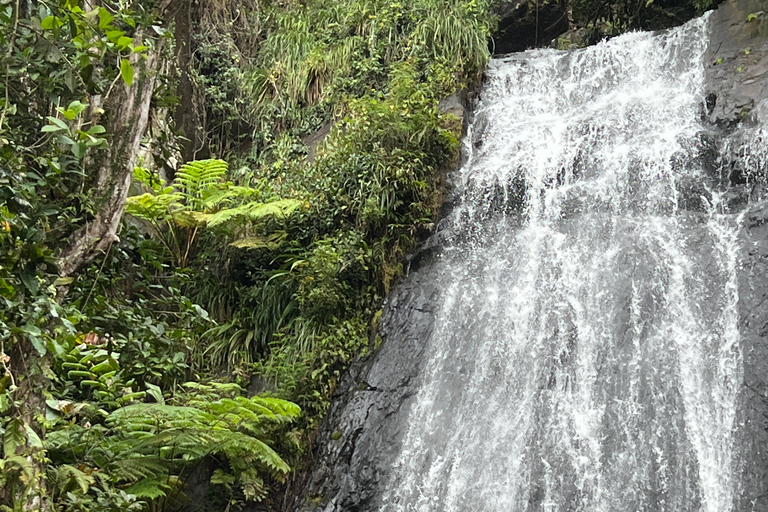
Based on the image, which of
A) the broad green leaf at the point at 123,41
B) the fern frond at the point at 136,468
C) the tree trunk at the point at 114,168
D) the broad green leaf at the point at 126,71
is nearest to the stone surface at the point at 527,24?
the fern frond at the point at 136,468

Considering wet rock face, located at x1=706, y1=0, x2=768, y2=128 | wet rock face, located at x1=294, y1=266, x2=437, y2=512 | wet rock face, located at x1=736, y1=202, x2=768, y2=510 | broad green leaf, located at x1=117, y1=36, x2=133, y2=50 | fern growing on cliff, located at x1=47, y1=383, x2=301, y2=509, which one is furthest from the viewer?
wet rock face, located at x1=706, y1=0, x2=768, y2=128

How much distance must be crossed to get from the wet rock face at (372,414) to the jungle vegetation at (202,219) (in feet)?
0.69

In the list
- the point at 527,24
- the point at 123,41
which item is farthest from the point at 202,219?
the point at 527,24

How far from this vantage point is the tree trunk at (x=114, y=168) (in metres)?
3.56

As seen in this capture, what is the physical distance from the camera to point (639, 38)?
36.1 feet

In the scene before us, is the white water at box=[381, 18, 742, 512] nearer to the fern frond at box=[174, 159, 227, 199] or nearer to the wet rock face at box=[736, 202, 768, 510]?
the wet rock face at box=[736, 202, 768, 510]

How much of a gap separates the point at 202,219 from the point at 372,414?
3.18 meters

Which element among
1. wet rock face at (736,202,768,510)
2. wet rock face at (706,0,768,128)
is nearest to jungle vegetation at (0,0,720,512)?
wet rock face at (706,0,768,128)

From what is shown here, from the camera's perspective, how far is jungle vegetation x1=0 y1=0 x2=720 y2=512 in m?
3.16

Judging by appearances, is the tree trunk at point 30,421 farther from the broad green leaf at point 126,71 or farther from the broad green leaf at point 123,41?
the broad green leaf at point 123,41

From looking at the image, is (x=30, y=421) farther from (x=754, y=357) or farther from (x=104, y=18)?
(x=754, y=357)

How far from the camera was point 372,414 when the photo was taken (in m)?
7.29

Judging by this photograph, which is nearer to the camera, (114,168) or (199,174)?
(114,168)

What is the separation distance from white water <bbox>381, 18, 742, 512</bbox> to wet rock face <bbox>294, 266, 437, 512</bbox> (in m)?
0.17
